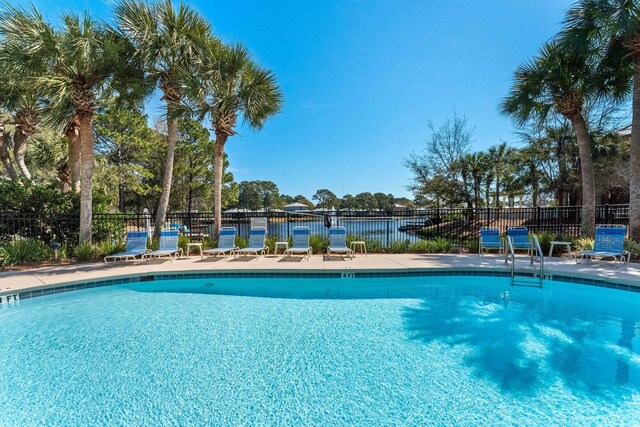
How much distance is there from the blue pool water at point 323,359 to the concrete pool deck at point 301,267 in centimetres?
56

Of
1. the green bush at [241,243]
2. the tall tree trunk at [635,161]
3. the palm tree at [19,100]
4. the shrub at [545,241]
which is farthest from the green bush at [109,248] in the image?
the tall tree trunk at [635,161]

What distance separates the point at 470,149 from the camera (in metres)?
17.8

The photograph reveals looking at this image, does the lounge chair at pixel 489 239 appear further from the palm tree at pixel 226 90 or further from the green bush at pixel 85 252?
the green bush at pixel 85 252

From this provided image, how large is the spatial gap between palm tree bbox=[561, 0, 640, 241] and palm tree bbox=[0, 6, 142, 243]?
1182cm

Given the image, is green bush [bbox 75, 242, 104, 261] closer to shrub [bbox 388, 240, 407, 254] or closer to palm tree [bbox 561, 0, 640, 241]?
shrub [bbox 388, 240, 407, 254]

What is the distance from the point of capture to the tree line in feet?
22.2

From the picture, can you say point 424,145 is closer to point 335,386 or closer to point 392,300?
point 392,300

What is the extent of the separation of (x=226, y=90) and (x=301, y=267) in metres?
5.66

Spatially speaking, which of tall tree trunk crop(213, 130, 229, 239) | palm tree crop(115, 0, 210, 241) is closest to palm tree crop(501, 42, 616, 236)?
tall tree trunk crop(213, 130, 229, 239)

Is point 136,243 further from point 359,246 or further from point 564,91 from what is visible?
point 564,91

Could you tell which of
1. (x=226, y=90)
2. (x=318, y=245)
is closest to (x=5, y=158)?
(x=226, y=90)

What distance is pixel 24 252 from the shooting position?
24.7 feet

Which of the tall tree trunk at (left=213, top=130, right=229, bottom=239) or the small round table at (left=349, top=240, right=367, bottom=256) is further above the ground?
the tall tree trunk at (left=213, top=130, right=229, bottom=239)

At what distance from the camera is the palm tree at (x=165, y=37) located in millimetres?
7523
